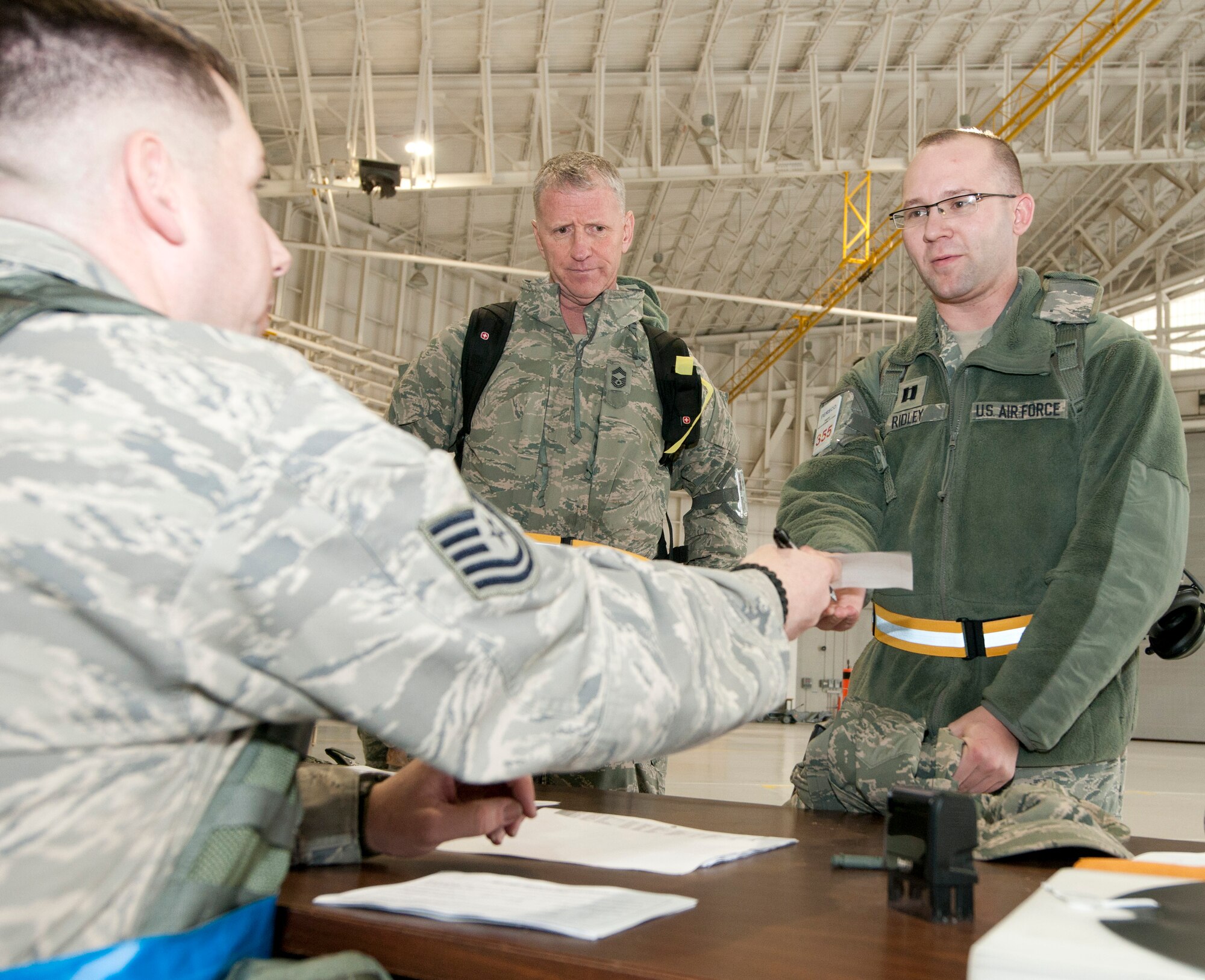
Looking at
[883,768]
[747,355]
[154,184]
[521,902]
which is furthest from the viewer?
[747,355]

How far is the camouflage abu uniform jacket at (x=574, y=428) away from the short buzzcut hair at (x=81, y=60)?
200 centimetres

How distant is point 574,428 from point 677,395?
13.0 inches

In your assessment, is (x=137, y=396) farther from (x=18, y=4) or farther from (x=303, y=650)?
(x=18, y=4)

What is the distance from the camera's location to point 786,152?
13109 millimetres

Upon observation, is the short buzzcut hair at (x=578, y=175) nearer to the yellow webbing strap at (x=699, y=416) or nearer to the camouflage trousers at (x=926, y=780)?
the yellow webbing strap at (x=699, y=416)

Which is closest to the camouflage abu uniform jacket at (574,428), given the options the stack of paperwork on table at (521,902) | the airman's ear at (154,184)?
the stack of paperwork on table at (521,902)

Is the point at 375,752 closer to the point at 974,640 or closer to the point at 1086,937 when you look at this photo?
the point at 974,640

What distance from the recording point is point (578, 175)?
3.08m

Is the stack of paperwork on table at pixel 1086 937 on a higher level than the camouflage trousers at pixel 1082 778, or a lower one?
higher

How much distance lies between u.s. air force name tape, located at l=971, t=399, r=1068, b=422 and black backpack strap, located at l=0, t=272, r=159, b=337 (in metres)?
1.75

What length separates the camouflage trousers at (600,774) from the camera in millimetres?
2607

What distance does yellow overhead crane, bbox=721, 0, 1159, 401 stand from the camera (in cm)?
955

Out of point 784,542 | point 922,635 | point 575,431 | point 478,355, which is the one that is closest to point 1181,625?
point 922,635

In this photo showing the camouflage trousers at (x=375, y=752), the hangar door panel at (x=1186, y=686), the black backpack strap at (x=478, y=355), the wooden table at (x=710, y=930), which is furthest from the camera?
the hangar door panel at (x=1186, y=686)
